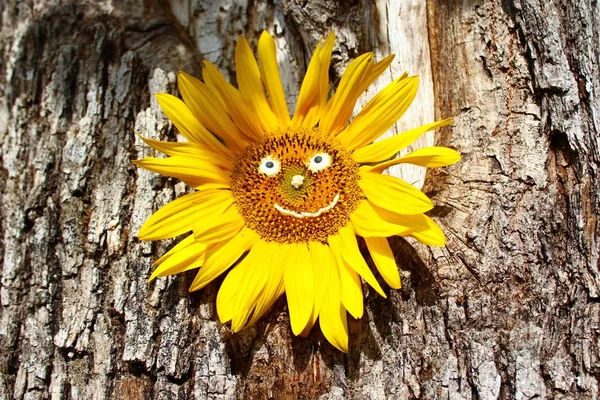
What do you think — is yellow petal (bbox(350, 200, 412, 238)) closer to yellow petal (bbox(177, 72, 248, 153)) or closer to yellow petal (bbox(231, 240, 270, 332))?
yellow petal (bbox(231, 240, 270, 332))

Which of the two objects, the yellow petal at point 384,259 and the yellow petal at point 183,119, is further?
the yellow petal at point 183,119

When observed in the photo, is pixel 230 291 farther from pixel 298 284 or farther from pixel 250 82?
pixel 250 82

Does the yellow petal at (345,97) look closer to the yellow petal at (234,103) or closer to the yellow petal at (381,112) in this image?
Result: the yellow petal at (381,112)

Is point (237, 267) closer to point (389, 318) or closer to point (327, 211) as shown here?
point (327, 211)

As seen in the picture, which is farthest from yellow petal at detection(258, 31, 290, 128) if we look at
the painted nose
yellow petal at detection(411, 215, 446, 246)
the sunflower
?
yellow petal at detection(411, 215, 446, 246)

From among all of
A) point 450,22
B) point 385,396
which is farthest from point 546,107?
point 385,396

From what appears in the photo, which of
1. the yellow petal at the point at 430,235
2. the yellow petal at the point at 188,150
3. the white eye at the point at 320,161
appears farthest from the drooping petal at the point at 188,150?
the yellow petal at the point at 430,235
